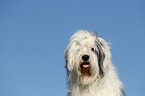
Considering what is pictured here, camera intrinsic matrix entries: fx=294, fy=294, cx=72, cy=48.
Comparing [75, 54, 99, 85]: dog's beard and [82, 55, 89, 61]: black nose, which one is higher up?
[82, 55, 89, 61]: black nose

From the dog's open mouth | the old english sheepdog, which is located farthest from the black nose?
the dog's open mouth

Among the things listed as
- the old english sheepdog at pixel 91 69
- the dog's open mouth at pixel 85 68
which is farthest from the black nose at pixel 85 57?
the dog's open mouth at pixel 85 68

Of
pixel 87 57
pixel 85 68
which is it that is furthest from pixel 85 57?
pixel 85 68

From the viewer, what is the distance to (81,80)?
291 inches

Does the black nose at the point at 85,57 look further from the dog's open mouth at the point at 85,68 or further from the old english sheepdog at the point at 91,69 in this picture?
the dog's open mouth at the point at 85,68

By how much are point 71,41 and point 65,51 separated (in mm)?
324

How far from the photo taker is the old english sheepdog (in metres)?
7.26

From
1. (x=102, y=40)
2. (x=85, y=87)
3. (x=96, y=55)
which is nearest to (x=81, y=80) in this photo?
(x=85, y=87)

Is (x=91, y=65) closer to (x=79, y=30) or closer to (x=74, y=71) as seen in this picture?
(x=74, y=71)

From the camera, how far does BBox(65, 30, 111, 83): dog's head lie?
23.9ft

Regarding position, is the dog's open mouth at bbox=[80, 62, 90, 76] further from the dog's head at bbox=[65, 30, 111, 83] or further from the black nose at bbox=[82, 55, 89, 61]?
the black nose at bbox=[82, 55, 89, 61]

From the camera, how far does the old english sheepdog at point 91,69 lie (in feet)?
23.8

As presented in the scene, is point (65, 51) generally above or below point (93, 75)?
above

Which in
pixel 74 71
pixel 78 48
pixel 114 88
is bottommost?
pixel 114 88
